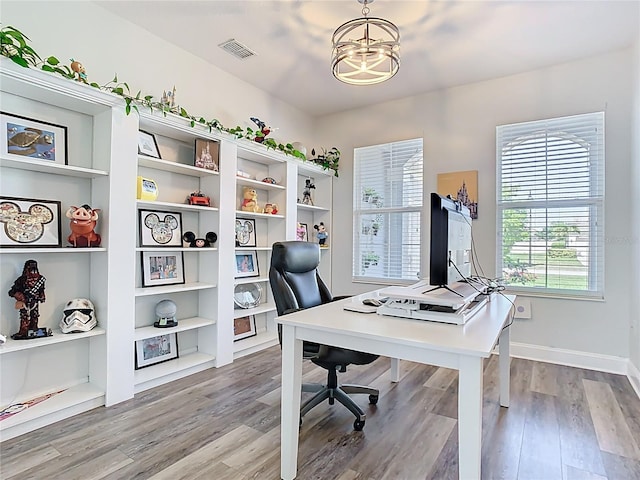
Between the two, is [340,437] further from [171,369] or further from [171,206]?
[171,206]

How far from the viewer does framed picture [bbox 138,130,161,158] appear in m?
2.68

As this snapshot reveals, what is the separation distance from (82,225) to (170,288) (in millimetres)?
818

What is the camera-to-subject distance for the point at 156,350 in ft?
9.37

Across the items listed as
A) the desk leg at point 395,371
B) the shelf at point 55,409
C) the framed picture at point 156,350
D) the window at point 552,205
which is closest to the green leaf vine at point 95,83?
the framed picture at point 156,350

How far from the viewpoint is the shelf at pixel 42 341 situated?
6.26ft

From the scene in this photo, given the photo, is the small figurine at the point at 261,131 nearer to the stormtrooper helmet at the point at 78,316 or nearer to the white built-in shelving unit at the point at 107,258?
the white built-in shelving unit at the point at 107,258

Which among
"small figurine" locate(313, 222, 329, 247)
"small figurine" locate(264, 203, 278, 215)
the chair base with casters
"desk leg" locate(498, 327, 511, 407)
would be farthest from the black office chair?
"small figurine" locate(313, 222, 329, 247)

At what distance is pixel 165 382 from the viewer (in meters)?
2.68

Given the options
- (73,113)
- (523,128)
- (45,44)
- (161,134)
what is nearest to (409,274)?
(523,128)

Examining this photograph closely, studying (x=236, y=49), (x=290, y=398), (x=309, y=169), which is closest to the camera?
(x=290, y=398)

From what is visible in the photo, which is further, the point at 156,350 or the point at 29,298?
the point at 156,350

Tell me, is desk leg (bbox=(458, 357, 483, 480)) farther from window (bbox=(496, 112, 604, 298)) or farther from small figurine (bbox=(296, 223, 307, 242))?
small figurine (bbox=(296, 223, 307, 242))

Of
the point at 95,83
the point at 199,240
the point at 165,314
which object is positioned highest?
the point at 95,83

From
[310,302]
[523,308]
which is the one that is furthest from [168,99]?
[523,308]
